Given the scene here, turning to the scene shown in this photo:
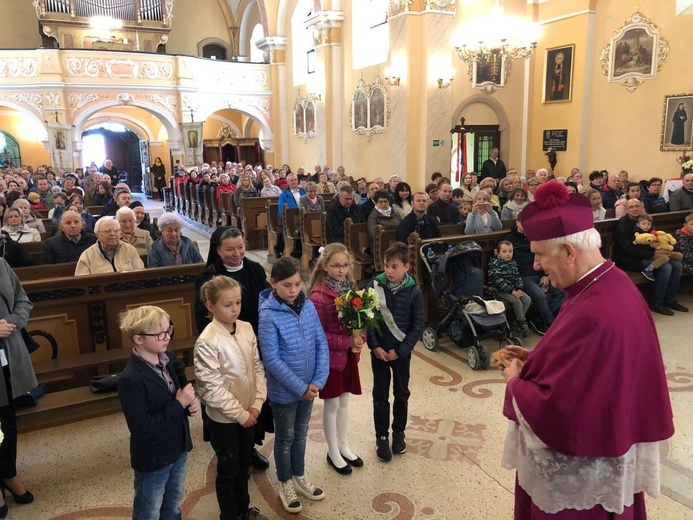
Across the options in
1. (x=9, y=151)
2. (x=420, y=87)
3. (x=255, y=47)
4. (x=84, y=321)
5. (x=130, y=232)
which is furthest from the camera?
(x=255, y=47)

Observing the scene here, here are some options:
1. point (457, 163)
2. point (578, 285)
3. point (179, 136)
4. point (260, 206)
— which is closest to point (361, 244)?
point (260, 206)

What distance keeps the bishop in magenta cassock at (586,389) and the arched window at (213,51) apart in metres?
24.1

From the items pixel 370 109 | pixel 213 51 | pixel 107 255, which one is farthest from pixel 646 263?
pixel 213 51

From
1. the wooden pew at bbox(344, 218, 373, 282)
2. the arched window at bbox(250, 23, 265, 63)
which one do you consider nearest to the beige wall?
the arched window at bbox(250, 23, 265, 63)

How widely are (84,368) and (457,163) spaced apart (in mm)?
11219

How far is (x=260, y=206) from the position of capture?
1074 cm

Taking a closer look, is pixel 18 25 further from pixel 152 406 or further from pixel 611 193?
pixel 152 406

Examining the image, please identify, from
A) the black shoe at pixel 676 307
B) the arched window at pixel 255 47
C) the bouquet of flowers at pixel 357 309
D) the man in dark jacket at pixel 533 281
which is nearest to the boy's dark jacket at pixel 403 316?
the bouquet of flowers at pixel 357 309

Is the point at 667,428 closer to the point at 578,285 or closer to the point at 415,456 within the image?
the point at 578,285

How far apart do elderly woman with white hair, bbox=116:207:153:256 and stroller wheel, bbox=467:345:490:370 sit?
3134mm

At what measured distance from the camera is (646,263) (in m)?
6.52

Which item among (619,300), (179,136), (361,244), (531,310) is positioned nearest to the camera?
(619,300)

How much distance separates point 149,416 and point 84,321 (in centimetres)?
224

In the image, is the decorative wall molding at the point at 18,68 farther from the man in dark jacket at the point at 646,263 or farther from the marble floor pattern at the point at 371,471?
the man in dark jacket at the point at 646,263
